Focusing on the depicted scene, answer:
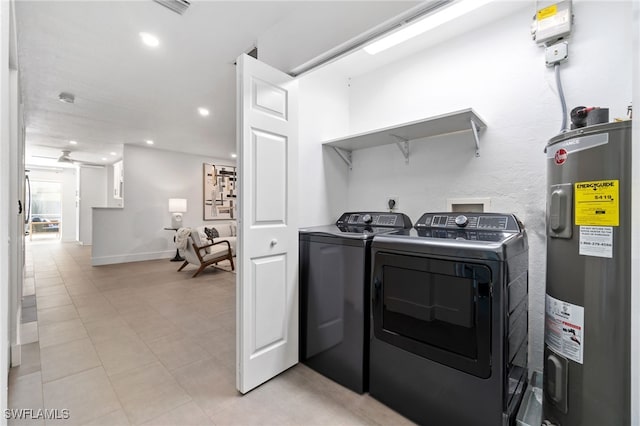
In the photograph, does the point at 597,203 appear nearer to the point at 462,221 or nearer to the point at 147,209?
the point at 462,221

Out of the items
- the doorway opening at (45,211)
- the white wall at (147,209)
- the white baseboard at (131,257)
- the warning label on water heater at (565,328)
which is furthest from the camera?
the doorway opening at (45,211)

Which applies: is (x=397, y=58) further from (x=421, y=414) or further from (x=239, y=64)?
(x=421, y=414)

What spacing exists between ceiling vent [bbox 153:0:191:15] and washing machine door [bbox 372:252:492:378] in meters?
2.03

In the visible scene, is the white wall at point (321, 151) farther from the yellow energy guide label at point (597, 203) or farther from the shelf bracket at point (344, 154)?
the yellow energy guide label at point (597, 203)

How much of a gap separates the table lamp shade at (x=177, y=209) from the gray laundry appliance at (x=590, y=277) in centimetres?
634

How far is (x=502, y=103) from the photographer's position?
1.79 meters

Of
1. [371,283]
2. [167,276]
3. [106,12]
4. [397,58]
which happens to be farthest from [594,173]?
[167,276]

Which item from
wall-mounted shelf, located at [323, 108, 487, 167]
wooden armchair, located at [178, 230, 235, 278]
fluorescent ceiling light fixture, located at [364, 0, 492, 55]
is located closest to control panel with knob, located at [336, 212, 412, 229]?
wall-mounted shelf, located at [323, 108, 487, 167]

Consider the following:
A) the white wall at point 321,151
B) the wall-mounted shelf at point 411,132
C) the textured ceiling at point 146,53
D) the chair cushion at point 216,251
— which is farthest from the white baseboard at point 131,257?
the wall-mounted shelf at point 411,132

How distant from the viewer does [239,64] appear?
162cm

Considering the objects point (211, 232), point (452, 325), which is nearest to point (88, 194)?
point (211, 232)

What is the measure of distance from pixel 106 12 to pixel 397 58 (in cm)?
217

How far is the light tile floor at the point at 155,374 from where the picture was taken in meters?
1.47

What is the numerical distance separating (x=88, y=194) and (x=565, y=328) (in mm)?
10781
